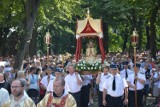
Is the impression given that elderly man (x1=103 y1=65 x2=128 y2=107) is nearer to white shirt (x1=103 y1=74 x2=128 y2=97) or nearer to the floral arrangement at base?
white shirt (x1=103 y1=74 x2=128 y2=97)

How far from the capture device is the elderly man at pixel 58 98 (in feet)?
21.1

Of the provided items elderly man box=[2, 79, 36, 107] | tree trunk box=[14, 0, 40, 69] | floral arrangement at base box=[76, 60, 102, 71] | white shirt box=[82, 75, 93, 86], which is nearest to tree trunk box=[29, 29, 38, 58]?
tree trunk box=[14, 0, 40, 69]

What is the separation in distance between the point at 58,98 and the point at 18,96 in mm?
650

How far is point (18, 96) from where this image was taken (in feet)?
21.5

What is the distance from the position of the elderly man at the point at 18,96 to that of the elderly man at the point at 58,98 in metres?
0.29

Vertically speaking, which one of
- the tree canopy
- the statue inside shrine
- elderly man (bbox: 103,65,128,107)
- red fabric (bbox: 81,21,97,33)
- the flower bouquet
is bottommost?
elderly man (bbox: 103,65,128,107)

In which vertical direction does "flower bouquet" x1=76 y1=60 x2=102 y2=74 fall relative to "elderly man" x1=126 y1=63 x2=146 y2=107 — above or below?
above

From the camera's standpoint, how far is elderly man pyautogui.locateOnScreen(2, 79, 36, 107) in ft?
21.2

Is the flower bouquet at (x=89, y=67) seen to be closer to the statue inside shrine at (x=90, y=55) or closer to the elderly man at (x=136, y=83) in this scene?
the statue inside shrine at (x=90, y=55)

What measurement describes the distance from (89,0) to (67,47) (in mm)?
12462

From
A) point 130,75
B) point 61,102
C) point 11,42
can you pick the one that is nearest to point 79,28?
point 130,75

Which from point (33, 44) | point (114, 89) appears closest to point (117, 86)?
point (114, 89)

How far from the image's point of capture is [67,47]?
47.7 m

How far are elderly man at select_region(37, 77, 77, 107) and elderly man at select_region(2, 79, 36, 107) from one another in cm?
29
